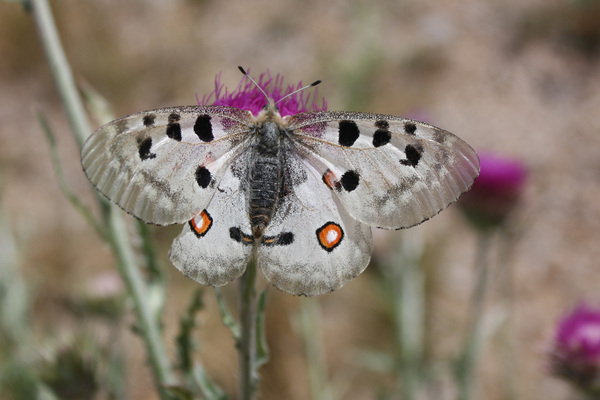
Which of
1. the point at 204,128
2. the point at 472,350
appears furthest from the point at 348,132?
the point at 472,350

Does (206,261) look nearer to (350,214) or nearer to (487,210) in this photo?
(350,214)

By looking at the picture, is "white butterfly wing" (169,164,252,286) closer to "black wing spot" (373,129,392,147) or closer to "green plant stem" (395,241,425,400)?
"black wing spot" (373,129,392,147)

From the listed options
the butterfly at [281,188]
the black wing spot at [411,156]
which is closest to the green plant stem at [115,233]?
the butterfly at [281,188]

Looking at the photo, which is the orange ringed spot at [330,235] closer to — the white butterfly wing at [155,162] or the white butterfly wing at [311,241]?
the white butterfly wing at [311,241]

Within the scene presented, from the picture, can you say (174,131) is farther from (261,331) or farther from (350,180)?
(261,331)

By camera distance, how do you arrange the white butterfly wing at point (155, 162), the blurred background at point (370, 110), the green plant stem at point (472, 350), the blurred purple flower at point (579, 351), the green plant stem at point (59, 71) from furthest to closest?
1. the blurred background at point (370, 110)
2. the green plant stem at point (472, 350)
3. the blurred purple flower at point (579, 351)
4. the green plant stem at point (59, 71)
5. the white butterfly wing at point (155, 162)

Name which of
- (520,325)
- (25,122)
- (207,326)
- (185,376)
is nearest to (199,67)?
(25,122)

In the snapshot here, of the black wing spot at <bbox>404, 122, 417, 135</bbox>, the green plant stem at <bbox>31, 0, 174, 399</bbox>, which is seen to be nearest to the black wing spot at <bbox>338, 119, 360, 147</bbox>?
the black wing spot at <bbox>404, 122, 417, 135</bbox>
